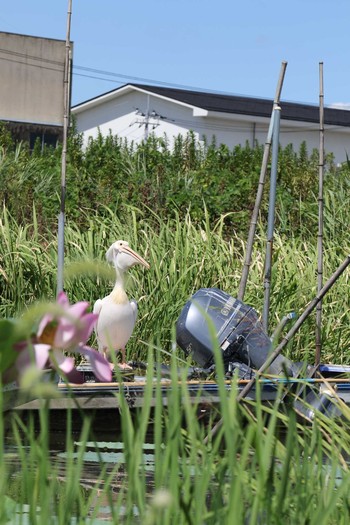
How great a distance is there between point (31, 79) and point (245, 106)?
29.4ft

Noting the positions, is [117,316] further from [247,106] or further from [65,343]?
[247,106]

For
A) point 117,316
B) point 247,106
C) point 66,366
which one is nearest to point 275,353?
point 66,366

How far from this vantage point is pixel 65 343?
144 centimetres

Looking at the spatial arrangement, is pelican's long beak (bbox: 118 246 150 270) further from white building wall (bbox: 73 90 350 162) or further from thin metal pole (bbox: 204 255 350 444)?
white building wall (bbox: 73 90 350 162)

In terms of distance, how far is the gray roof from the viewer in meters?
36.4

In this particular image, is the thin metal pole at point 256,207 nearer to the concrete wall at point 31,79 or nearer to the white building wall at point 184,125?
the white building wall at point 184,125

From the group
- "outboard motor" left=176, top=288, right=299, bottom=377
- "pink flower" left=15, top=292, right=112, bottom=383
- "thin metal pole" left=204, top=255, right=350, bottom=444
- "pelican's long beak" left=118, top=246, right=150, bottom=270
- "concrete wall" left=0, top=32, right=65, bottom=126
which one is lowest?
"outboard motor" left=176, top=288, right=299, bottom=377

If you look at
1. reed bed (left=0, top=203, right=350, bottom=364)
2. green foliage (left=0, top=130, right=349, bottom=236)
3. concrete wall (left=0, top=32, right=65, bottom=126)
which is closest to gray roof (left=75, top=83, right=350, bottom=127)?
concrete wall (left=0, top=32, right=65, bottom=126)

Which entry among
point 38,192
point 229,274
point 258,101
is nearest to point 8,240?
point 229,274

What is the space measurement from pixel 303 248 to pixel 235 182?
214cm

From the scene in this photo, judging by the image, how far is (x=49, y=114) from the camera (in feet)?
135

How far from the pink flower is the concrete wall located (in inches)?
1534

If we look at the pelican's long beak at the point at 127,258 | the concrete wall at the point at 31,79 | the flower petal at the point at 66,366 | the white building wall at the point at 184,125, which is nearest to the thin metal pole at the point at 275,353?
the flower petal at the point at 66,366

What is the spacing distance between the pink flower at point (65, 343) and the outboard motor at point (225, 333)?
6.32 meters
